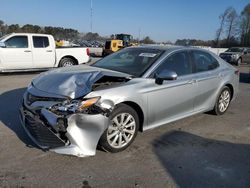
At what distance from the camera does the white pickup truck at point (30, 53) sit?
1173 centimetres

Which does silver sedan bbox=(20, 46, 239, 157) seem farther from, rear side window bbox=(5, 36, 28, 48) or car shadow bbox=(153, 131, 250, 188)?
rear side window bbox=(5, 36, 28, 48)

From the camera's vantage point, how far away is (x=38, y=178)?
3.54 metres

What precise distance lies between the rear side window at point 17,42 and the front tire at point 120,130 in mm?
8921

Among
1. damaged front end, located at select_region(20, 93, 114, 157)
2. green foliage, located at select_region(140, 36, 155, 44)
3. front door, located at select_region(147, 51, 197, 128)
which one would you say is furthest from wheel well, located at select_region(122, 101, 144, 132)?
green foliage, located at select_region(140, 36, 155, 44)

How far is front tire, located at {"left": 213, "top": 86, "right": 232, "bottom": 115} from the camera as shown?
6.34 m

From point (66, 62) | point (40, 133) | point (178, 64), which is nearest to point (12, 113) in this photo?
point (40, 133)

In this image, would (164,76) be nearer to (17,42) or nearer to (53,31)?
(17,42)

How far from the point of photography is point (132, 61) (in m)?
5.32

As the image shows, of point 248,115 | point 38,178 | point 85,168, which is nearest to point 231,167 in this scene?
point 85,168

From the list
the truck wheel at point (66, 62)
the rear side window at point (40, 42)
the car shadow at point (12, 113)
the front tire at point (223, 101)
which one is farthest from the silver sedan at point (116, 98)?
the truck wheel at point (66, 62)

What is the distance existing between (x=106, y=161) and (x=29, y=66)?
9.20 m

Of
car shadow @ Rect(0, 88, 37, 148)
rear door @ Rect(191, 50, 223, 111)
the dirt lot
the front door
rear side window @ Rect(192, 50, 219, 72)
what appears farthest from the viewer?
rear side window @ Rect(192, 50, 219, 72)

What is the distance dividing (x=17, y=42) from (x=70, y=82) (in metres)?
8.67

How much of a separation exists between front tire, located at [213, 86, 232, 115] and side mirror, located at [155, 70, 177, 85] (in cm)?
211
